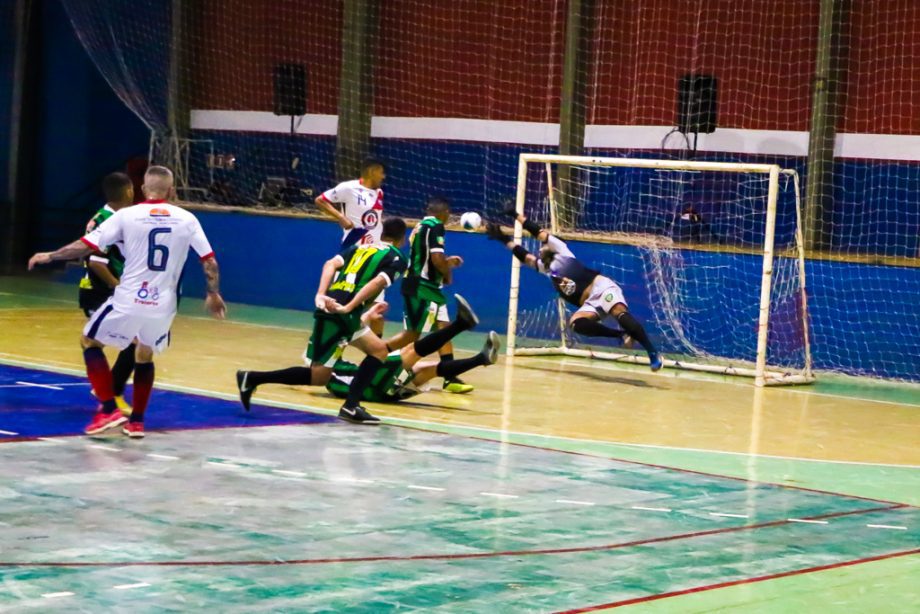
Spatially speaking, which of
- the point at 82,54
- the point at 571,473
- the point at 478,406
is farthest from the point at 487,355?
the point at 82,54

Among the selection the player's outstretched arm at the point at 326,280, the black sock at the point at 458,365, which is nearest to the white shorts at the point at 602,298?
the black sock at the point at 458,365

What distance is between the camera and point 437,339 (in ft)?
45.0

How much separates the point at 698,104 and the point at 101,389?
12031mm

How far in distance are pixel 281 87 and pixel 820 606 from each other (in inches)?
739

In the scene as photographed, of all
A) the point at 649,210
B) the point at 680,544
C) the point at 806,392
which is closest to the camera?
the point at 680,544

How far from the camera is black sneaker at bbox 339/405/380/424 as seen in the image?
12125 millimetres

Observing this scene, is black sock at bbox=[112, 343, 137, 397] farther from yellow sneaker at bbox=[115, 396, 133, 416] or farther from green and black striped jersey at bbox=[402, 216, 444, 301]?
green and black striped jersey at bbox=[402, 216, 444, 301]

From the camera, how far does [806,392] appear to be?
650 inches

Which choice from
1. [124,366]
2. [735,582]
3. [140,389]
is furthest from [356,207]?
[735,582]

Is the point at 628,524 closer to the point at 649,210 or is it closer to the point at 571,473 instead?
the point at 571,473

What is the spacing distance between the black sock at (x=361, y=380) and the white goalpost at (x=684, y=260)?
20.1 feet

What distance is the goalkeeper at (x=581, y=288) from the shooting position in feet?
54.6

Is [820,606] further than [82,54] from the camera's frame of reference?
No

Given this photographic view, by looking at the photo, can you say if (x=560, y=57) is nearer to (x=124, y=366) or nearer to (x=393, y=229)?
(x=393, y=229)
